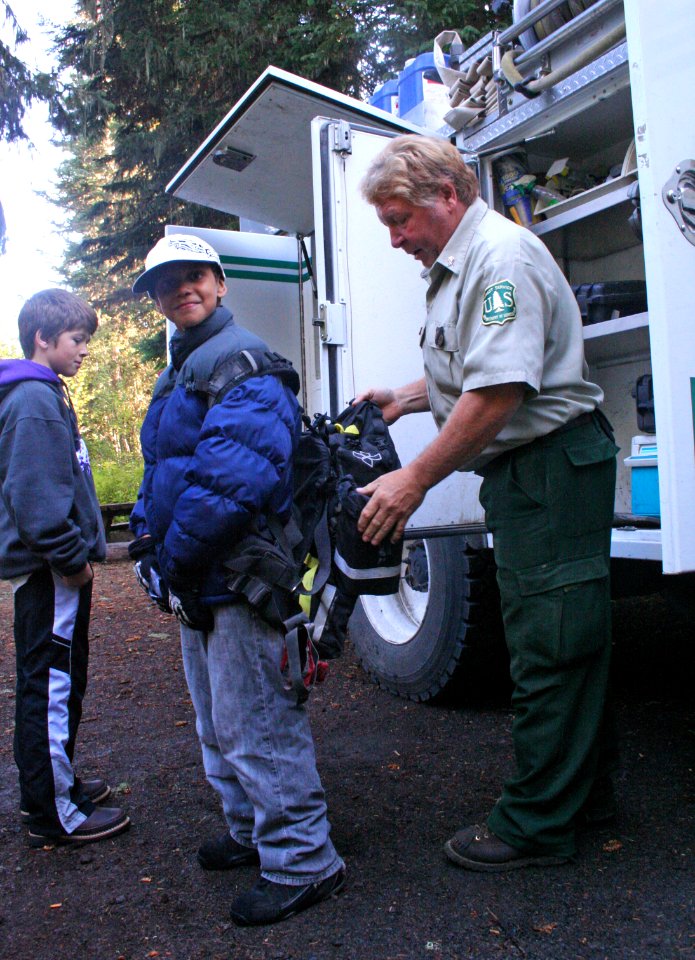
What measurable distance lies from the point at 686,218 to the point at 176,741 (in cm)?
292

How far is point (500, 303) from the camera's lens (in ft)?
7.34

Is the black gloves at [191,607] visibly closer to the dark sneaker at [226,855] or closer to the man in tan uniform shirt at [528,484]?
the man in tan uniform shirt at [528,484]

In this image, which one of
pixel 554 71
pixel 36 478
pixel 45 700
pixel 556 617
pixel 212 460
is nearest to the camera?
pixel 212 460

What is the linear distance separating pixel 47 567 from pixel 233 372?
1.00 metres

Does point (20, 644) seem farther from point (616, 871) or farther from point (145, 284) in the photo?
point (616, 871)

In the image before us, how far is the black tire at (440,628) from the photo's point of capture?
3711 millimetres

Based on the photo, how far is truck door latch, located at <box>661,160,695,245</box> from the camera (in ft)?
8.23

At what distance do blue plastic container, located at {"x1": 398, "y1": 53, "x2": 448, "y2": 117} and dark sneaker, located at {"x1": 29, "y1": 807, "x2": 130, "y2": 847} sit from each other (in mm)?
3622

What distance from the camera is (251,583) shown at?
2199mm

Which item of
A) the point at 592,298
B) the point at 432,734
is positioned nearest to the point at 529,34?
the point at 592,298

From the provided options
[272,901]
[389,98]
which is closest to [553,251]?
[389,98]

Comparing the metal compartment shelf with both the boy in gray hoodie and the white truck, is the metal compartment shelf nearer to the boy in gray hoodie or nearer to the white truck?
the white truck

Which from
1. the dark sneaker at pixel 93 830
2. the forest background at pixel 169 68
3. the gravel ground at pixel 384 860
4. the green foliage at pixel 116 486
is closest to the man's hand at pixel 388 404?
the gravel ground at pixel 384 860

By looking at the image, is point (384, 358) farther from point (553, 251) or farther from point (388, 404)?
point (553, 251)
